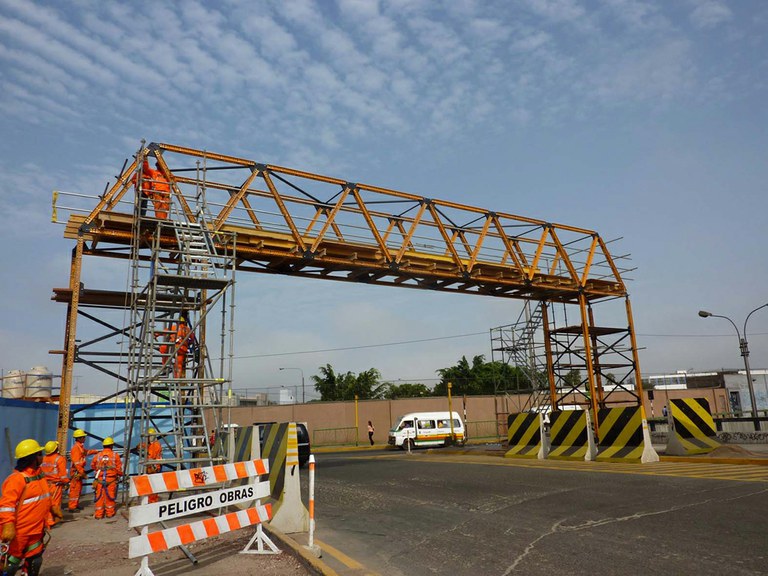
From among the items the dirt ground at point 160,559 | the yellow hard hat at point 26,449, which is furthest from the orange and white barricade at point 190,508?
the yellow hard hat at point 26,449

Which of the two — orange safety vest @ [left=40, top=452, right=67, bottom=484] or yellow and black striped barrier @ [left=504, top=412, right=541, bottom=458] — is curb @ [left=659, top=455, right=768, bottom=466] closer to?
yellow and black striped barrier @ [left=504, top=412, right=541, bottom=458]

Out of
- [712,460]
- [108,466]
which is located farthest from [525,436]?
[108,466]

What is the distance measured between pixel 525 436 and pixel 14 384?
50.8 ft

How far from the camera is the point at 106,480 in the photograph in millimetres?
10344

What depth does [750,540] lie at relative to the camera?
6.64 metres

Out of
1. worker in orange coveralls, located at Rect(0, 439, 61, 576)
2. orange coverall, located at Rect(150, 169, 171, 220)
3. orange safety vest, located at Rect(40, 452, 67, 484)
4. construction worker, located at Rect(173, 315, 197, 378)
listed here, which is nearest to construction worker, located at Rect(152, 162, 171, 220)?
orange coverall, located at Rect(150, 169, 171, 220)

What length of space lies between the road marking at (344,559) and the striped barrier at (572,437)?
1155 cm

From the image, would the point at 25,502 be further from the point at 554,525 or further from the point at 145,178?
the point at 145,178

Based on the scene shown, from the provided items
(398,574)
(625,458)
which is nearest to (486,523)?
Answer: (398,574)

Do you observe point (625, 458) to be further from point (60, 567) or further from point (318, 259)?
point (60, 567)

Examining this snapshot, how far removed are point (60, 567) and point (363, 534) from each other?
3.81m

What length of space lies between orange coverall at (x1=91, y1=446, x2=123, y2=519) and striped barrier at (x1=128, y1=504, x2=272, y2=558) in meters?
4.45

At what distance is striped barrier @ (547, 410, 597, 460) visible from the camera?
17156mm

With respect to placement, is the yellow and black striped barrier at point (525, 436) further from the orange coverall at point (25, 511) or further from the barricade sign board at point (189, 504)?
the orange coverall at point (25, 511)
